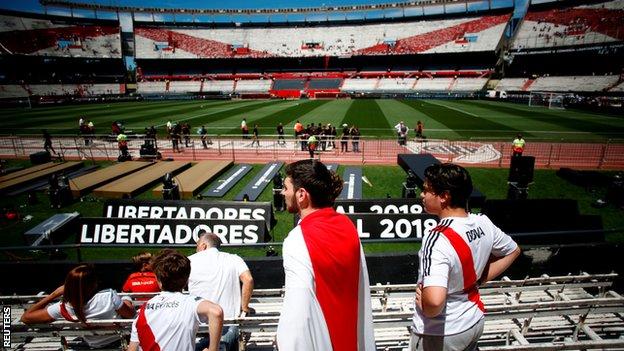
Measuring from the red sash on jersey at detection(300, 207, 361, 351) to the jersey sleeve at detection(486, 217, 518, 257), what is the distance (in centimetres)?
145

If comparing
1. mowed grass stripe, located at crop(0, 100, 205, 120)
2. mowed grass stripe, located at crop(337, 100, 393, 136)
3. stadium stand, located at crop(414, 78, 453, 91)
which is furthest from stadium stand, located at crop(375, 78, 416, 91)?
mowed grass stripe, located at crop(0, 100, 205, 120)

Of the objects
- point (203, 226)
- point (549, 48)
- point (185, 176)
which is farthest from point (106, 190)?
point (549, 48)

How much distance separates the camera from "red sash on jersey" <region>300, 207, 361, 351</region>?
5.42ft

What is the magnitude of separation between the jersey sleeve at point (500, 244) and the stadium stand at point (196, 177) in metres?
11.6

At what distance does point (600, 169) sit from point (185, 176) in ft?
65.4

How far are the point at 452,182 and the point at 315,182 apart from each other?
1.12 metres

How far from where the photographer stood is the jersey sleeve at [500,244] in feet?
8.63

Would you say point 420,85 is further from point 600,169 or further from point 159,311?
point 159,311

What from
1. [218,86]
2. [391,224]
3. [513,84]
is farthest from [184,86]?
[391,224]

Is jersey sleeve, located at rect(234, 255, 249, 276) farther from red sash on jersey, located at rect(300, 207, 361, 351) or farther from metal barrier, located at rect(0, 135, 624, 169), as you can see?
metal barrier, located at rect(0, 135, 624, 169)

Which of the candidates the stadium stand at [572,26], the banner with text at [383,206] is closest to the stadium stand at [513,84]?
the stadium stand at [572,26]

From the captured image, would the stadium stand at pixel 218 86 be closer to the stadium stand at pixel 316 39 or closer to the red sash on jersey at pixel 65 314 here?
the stadium stand at pixel 316 39

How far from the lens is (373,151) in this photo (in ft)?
66.0

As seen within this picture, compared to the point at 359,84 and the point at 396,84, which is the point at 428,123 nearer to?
the point at 396,84
